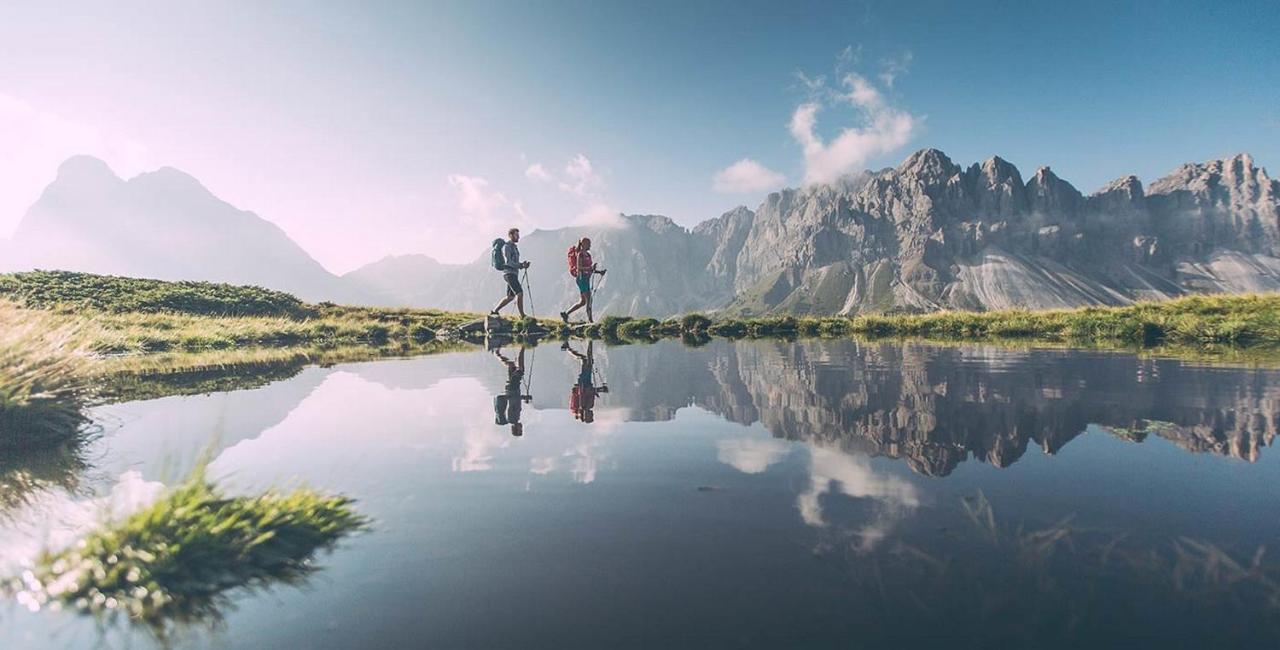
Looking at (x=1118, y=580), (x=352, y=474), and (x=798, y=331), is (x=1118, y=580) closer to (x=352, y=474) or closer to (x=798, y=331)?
(x=352, y=474)

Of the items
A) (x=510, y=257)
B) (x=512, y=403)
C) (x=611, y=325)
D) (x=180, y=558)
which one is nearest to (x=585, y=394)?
(x=512, y=403)

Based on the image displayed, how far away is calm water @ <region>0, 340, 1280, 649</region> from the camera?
109 inches

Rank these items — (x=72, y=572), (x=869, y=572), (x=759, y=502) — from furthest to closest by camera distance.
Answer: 1. (x=759, y=502)
2. (x=869, y=572)
3. (x=72, y=572)

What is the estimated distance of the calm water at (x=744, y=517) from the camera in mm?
2762

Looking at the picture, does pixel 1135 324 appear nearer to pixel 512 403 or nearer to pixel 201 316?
pixel 512 403

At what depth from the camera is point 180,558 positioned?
3199 millimetres

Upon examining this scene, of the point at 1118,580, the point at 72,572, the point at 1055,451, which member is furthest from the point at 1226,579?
the point at 72,572

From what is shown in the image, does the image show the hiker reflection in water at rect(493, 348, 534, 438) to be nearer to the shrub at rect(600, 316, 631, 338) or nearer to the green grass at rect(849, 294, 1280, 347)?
the shrub at rect(600, 316, 631, 338)

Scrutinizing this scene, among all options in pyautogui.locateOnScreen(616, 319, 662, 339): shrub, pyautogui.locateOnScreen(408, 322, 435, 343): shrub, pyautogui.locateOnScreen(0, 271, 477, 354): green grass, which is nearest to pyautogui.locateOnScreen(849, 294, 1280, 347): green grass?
pyautogui.locateOnScreen(616, 319, 662, 339): shrub

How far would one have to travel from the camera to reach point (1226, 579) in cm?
306

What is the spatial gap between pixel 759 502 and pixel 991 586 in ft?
6.06

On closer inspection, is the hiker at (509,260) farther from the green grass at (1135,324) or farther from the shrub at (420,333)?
the green grass at (1135,324)

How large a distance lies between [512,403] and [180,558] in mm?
6329

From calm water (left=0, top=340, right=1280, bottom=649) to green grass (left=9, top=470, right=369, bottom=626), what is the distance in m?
0.16
